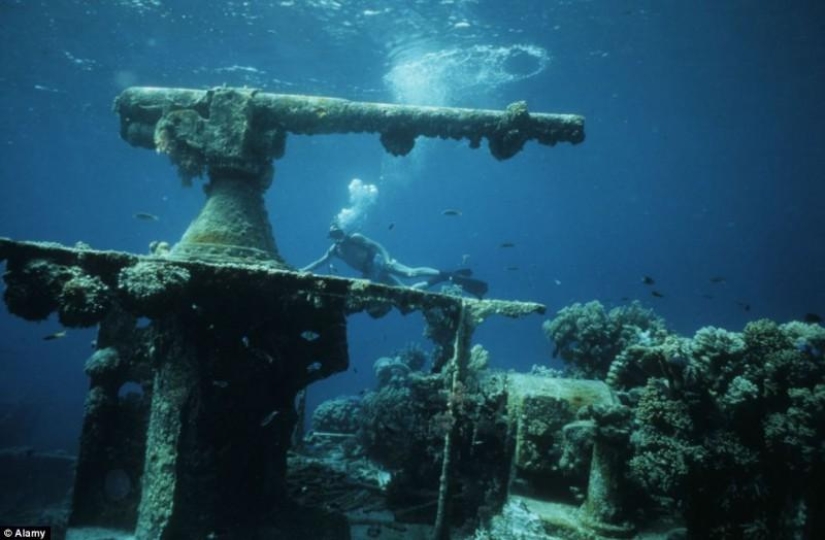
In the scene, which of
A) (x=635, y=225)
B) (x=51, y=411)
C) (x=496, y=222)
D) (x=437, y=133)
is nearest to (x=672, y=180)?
(x=635, y=225)

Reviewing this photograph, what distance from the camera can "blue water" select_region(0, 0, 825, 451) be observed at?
2055 centimetres

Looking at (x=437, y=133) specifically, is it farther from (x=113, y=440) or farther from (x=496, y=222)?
(x=496, y=222)

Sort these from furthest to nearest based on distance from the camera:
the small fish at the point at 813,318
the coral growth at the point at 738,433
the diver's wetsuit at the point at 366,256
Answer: the diver's wetsuit at the point at 366,256 → the small fish at the point at 813,318 → the coral growth at the point at 738,433

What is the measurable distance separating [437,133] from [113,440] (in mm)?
6458

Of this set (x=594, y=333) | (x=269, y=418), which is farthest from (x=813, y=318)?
(x=269, y=418)

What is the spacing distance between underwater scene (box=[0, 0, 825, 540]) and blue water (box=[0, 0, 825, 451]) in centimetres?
23

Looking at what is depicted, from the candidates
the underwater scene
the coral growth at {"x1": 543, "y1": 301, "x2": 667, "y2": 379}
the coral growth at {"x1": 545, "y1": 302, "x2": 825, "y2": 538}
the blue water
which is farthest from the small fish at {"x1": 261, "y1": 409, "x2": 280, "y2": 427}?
the blue water

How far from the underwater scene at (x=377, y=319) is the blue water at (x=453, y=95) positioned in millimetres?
228

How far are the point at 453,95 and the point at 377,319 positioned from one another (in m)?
20.6

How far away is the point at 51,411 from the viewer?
36.8m

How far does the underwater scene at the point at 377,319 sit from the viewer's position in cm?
517

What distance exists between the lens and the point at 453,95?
2845 centimetres

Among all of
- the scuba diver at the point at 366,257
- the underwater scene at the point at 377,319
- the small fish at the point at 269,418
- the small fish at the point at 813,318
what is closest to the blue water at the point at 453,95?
the underwater scene at the point at 377,319

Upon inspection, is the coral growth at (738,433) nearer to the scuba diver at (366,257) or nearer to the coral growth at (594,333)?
the coral growth at (594,333)
